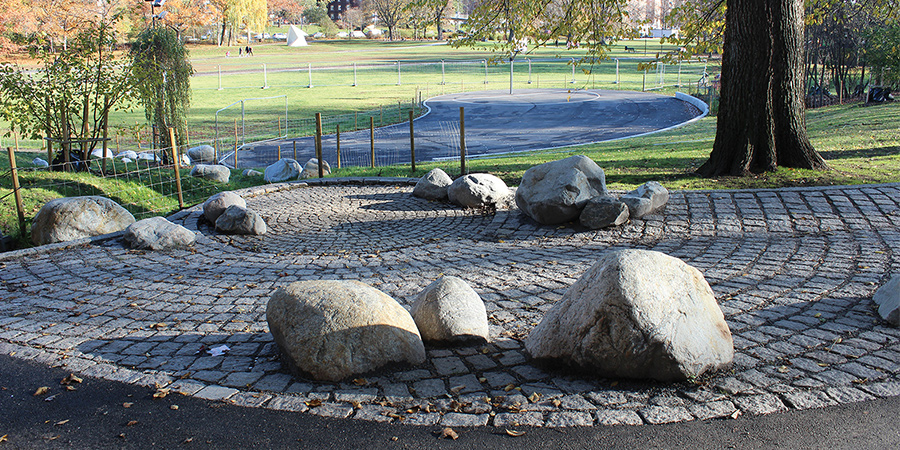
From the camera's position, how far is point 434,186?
10602 mm

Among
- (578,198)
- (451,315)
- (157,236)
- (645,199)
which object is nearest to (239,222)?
(157,236)

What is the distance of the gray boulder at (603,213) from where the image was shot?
8383 mm

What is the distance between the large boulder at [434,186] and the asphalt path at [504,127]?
702cm

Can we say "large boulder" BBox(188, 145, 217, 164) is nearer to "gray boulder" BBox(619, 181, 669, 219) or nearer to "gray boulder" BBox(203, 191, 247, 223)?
"gray boulder" BBox(203, 191, 247, 223)

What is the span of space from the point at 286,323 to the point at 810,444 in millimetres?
3328

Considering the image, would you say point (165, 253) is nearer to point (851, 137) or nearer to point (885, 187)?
point (885, 187)

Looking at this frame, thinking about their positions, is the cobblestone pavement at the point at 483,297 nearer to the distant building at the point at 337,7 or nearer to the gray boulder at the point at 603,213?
the gray boulder at the point at 603,213

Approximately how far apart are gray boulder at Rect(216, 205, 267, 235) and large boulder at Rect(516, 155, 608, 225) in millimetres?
3755

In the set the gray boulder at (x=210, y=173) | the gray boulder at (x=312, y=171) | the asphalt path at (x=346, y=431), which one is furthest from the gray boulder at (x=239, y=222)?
the gray boulder at (x=210, y=173)

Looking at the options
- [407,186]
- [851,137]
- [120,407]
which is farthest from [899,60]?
[120,407]

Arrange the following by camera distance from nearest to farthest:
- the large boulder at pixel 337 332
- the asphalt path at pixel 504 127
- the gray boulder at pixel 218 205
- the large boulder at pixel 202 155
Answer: the large boulder at pixel 337 332 → the gray boulder at pixel 218 205 → the large boulder at pixel 202 155 → the asphalt path at pixel 504 127

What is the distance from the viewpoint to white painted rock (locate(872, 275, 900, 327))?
4953 millimetres

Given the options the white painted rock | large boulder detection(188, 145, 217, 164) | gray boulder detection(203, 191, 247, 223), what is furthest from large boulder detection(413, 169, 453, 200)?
large boulder detection(188, 145, 217, 164)

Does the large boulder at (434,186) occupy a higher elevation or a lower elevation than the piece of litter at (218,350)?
higher
